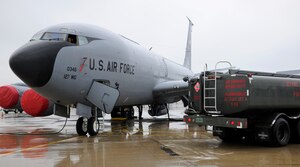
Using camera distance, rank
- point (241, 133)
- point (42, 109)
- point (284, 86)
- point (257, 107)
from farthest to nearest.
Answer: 1. point (42, 109)
2. point (241, 133)
3. point (284, 86)
4. point (257, 107)

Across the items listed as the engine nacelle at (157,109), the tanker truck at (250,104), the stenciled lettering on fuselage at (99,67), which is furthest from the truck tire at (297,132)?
the engine nacelle at (157,109)

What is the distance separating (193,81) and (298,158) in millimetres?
3800

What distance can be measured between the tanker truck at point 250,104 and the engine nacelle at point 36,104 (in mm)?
9152

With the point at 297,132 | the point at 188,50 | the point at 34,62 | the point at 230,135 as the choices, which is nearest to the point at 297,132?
the point at 297,132

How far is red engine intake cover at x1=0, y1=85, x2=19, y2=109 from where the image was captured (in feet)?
98.7

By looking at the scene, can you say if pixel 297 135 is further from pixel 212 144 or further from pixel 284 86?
pixel 212 144

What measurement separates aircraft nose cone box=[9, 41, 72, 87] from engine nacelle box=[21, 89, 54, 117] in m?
5.74

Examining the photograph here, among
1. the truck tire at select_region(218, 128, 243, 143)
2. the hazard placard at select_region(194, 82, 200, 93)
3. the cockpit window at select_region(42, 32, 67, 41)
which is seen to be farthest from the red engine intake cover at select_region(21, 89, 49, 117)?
the truck tire at select_region(218, 128, 243, 143)

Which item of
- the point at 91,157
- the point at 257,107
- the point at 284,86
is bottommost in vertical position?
the point at 91,157

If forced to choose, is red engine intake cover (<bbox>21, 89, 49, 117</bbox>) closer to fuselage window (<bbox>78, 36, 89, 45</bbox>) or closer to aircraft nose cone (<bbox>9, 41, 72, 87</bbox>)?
fuselage window (<bbox>78, 36, 89, 45</bbox>)

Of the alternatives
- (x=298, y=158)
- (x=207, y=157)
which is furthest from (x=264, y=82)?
(x=207, y=157)

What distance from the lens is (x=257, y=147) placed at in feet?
29.9

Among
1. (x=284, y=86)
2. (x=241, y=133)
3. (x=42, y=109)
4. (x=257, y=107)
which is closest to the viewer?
(x=257, y=107)

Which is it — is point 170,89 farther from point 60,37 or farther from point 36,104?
point 60,37
